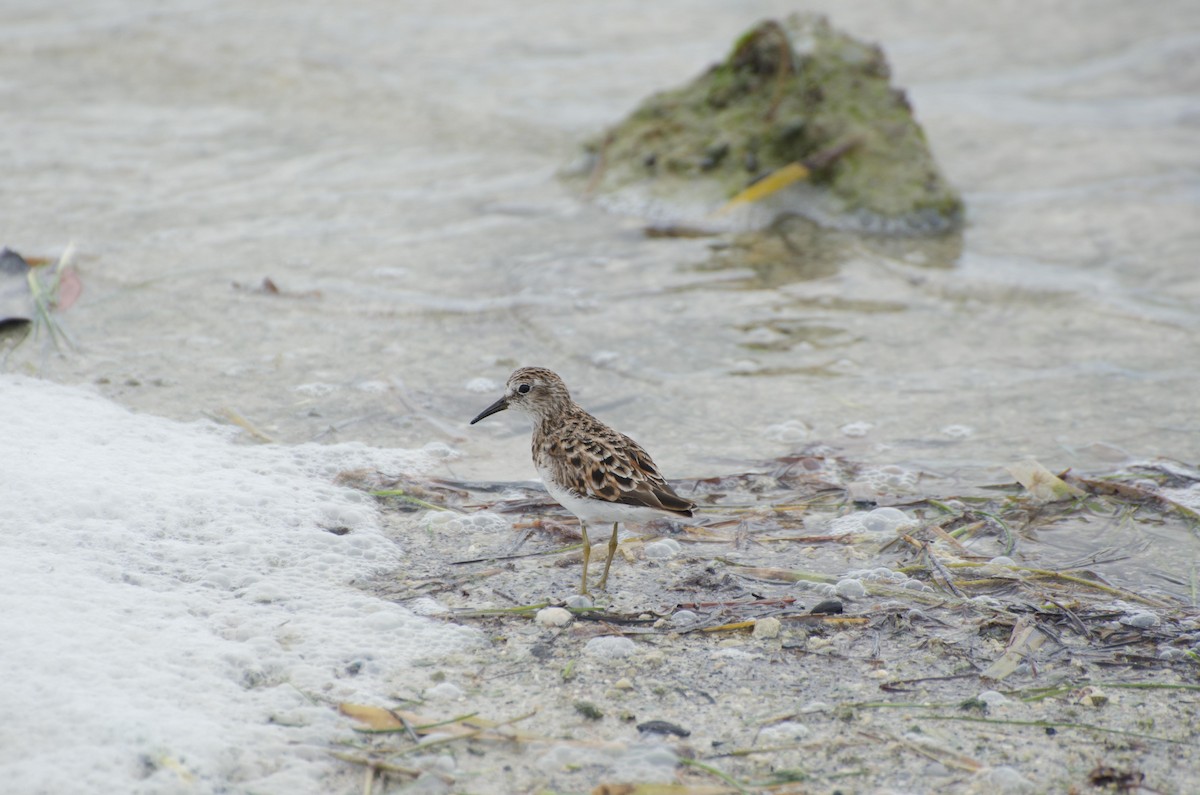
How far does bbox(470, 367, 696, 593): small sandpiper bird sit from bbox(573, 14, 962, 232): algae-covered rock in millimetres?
4172

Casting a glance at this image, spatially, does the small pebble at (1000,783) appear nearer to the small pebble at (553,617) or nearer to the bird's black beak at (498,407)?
the small pebble at (553,617)

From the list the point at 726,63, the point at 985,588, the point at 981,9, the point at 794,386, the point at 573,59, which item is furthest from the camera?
the point at 981,9

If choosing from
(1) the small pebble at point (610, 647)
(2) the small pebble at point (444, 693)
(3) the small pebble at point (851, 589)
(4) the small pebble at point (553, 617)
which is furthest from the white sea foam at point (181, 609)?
(3) the small pebble at point (851, 589)

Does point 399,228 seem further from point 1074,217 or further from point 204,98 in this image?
point 1074,217

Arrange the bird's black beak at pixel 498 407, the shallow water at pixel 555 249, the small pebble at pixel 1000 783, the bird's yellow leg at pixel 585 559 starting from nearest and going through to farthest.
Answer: the small pebble at pixel 1000 783
the bird's yellow leg at pixel 585 559
the bird's black beak at pixel 498 407
the shallow water at pixel 555 249

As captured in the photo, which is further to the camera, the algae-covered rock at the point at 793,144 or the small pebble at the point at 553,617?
the algae-covered rock at the point at 793,144

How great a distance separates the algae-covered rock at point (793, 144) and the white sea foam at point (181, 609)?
4.05m

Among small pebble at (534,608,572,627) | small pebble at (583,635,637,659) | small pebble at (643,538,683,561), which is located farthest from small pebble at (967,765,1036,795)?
small pebble at (643,538,683,561)

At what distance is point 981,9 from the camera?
1285cm

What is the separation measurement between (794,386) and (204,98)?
6735mm

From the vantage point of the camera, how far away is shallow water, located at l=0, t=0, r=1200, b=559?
5.46m

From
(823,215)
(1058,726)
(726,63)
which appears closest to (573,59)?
(726,63)

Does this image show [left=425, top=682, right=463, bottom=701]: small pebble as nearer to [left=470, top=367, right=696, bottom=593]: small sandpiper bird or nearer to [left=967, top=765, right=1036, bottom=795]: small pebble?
[left=470, top=367, right=696, bottom=593]: small sandpiper bird

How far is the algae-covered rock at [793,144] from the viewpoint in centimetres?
815
